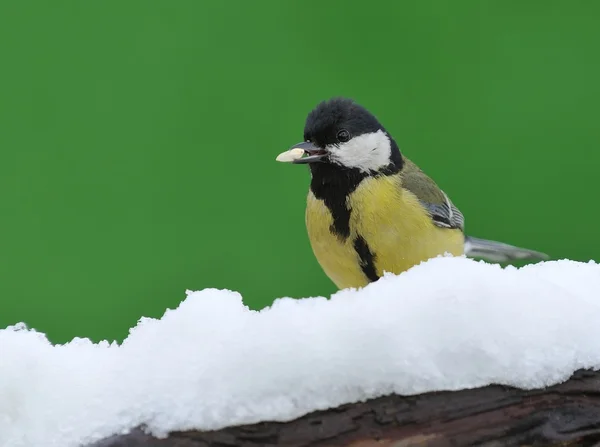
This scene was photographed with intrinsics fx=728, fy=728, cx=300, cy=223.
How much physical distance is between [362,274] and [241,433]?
532 mm

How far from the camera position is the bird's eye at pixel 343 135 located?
45.8 inches

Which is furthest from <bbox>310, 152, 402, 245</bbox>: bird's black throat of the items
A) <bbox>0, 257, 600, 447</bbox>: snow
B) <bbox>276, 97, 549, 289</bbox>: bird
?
<bbox>0, 257, 600, 447</bbox>: snow

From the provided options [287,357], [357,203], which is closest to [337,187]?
[357,203]

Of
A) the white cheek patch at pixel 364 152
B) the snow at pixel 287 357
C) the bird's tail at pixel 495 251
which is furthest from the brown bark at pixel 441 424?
the bird's tail at pixel 495 251

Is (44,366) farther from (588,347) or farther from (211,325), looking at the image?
(588,347)

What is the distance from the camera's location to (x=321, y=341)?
0.67m

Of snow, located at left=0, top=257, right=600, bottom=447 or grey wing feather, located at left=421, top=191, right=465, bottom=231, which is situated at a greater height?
grey wing feather, located at left=421, top=191, right=465, bottom=231

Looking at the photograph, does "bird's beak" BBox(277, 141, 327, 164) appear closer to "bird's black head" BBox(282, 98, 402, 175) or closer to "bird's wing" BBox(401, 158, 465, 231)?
"bird's black head" BBox(282, 98, 402, 175)

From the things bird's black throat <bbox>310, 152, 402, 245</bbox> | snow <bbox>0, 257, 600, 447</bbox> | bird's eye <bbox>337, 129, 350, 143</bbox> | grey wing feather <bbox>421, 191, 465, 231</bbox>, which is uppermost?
bird's eye <bbox>337, 129, 350, 143</bbox>

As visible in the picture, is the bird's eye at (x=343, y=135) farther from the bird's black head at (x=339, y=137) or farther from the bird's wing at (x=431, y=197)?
the bird's wing at (x=431, y=197)

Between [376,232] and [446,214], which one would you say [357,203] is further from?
[446,214]

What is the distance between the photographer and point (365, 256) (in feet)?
3.70

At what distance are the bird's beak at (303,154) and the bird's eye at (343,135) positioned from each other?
3 cm

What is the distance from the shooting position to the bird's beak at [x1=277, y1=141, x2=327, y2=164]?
113 centimetres
